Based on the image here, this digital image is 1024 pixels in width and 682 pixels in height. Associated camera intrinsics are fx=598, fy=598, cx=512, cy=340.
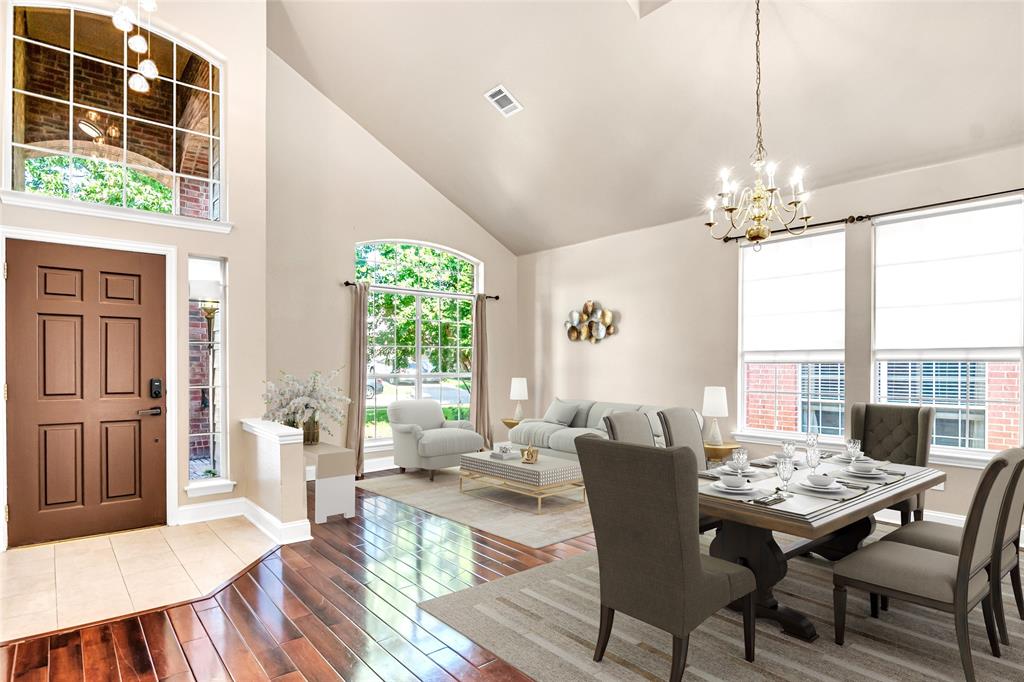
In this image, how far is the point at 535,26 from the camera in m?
5.08

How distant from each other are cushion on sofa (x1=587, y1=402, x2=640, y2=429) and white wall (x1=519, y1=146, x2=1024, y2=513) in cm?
37

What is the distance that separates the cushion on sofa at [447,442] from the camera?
6.38m

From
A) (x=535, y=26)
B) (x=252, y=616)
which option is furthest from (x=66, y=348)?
(x=535, y=26)

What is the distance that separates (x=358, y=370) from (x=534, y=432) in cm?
219

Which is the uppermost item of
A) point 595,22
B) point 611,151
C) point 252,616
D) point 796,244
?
point 595,22

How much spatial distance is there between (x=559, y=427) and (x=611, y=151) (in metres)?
3.11

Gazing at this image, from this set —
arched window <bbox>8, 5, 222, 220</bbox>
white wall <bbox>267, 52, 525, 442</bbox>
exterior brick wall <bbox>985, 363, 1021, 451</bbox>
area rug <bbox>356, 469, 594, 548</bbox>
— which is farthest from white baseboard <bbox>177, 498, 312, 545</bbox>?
exterior brick wall <bbox>985, 363, 1021, 451</bbox>

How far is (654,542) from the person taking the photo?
2297 millimetres

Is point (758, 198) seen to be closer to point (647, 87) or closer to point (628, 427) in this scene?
point (628, 427)

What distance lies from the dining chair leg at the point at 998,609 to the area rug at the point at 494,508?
2462mm

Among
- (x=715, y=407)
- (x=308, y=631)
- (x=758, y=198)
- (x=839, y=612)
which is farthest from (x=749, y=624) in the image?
(x=715, y=407)

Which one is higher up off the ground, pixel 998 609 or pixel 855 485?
pixel 855 485

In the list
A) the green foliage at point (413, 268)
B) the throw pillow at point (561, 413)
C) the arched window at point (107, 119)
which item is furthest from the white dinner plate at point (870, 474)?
the green foliage at point (413, 268)

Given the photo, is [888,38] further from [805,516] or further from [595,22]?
[805,516]
